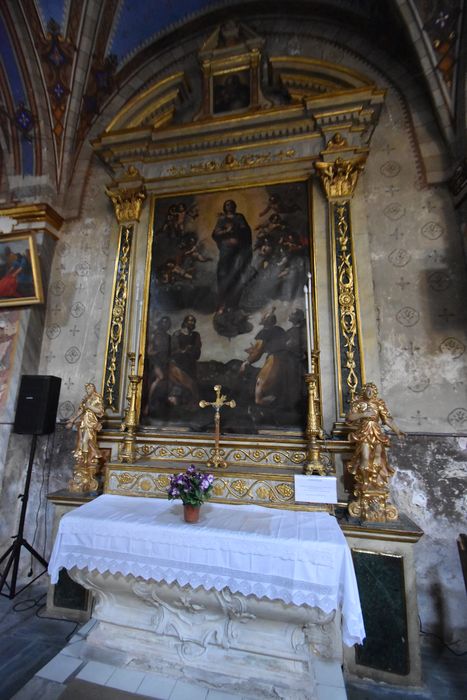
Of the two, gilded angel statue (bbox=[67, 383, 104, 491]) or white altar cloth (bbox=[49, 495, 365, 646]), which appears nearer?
white altar cloth (bbox=[49, 495, 365, 646])

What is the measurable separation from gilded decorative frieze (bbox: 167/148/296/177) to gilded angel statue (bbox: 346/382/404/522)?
10.8 feet

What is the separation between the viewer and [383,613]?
116 inches

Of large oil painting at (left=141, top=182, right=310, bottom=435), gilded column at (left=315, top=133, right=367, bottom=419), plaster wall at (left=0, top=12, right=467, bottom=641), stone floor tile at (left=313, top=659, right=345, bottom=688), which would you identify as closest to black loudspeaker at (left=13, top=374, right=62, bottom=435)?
plaster wall at (left=0, top=12, right=467, bottom=641)

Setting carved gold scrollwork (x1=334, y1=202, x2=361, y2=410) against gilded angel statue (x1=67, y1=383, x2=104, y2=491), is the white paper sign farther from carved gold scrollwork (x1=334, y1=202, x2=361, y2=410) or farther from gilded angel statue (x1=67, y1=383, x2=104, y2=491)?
gilded angel statue (x1=67, y1=383, x2=104, y2=491)

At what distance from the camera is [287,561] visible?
2557 millimetres

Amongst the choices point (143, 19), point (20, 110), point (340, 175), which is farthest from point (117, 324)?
point (143, 19)

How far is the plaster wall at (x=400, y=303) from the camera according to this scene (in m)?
3.62

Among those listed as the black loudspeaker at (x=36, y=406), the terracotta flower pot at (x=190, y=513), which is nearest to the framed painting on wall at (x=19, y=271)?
the black loudspeaker at (x=36, y=406)

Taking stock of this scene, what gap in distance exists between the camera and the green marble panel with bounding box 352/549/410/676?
9.49ft

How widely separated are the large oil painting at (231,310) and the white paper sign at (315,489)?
0.74 meters

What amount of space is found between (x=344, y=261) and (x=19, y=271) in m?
4.57

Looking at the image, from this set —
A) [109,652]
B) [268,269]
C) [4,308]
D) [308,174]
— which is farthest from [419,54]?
[109,652]

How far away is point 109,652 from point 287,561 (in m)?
1.83

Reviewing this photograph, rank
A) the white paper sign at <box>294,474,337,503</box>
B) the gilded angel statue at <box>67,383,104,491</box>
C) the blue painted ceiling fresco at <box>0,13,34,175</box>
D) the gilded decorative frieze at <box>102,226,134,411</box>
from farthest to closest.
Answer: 1. the blue painted ceiling fresco at <box>0,13,34,175</box>
2. the gilded decorative frieze at <box>102,226,134,411</box>
3. the gilded angel statue at <box>67,383,104,491</box>
4. the white paper sign at <box>294,474,337,503</box>
